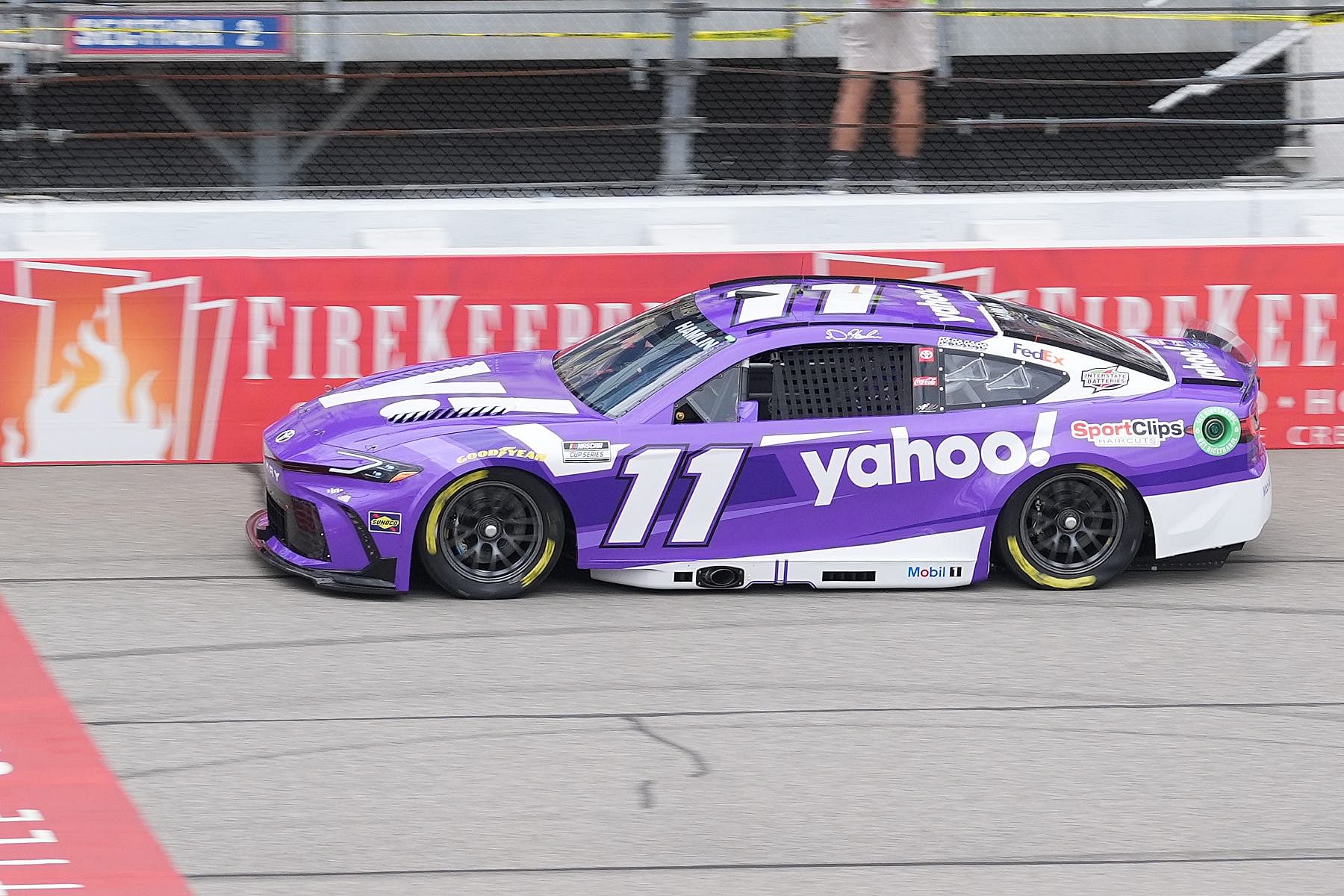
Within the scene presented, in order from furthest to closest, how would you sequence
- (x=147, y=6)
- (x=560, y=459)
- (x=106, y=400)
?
(x=147, y=6)
(x=106, y=400)
(x=560, y=459)

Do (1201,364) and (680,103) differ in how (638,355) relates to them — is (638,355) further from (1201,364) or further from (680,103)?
(680,103)

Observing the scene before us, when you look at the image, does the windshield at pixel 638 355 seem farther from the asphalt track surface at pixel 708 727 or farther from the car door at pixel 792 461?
the asphalt track surface at pixel 708 727

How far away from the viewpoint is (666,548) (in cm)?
709

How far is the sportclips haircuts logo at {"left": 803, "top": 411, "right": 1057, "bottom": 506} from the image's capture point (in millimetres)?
7047

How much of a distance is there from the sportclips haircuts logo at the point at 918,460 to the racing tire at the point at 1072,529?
15 cm

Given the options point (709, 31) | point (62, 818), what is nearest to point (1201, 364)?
point (709, 31)

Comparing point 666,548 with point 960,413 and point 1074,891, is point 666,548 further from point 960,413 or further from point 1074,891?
point 1074,891

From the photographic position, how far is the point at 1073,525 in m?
7.33

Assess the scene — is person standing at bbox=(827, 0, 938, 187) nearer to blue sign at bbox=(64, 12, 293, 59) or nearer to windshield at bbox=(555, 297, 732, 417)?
windshield at bbox=(555, 297, 732, 417)

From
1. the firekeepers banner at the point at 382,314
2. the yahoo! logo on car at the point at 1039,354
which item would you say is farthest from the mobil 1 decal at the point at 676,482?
the firekeepers banner at the point at 382,314

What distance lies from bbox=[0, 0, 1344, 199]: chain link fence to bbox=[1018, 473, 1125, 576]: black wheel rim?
130 inches

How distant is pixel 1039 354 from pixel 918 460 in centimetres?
77

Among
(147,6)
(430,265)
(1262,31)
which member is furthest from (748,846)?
(1262,31)

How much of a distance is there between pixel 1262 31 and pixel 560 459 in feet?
25.8
